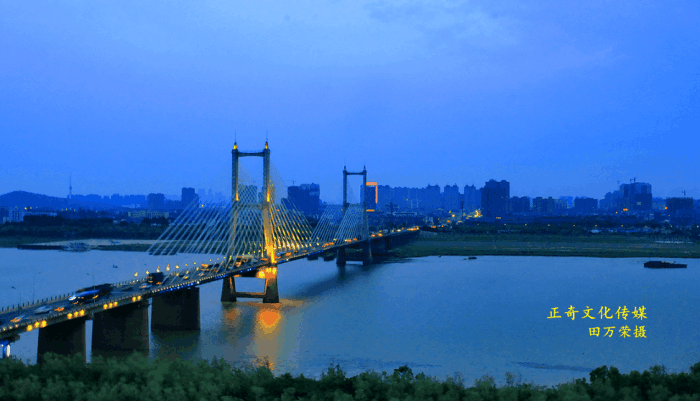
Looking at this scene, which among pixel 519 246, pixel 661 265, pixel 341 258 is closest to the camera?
pixel 661 265

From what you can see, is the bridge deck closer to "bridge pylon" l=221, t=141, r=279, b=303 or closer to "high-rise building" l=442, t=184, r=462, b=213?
"bridge pylon" l=221, t=141, r=279, b=303

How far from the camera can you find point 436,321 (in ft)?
43.6

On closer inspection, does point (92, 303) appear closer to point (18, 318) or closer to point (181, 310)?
point (18, 318)

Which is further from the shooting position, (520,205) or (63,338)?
(520,205)

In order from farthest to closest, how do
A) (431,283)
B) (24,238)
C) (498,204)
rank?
1. (498,204)
2. (24,238)
3. (431,283)

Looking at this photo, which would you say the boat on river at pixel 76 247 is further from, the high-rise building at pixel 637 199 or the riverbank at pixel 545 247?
the high-rise building at pixel 637 199

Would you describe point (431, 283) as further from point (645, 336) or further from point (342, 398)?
point (342, 398)

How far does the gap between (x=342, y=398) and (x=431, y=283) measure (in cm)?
1427

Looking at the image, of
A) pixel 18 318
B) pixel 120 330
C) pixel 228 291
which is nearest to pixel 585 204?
pixel 228 291

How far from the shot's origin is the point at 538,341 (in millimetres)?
11445

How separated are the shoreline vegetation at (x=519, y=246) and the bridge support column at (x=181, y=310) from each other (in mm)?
20373

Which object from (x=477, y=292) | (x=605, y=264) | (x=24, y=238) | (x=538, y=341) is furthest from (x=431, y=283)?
(x=24, y=238)

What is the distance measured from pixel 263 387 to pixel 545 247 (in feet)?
105

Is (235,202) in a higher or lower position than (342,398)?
higher
